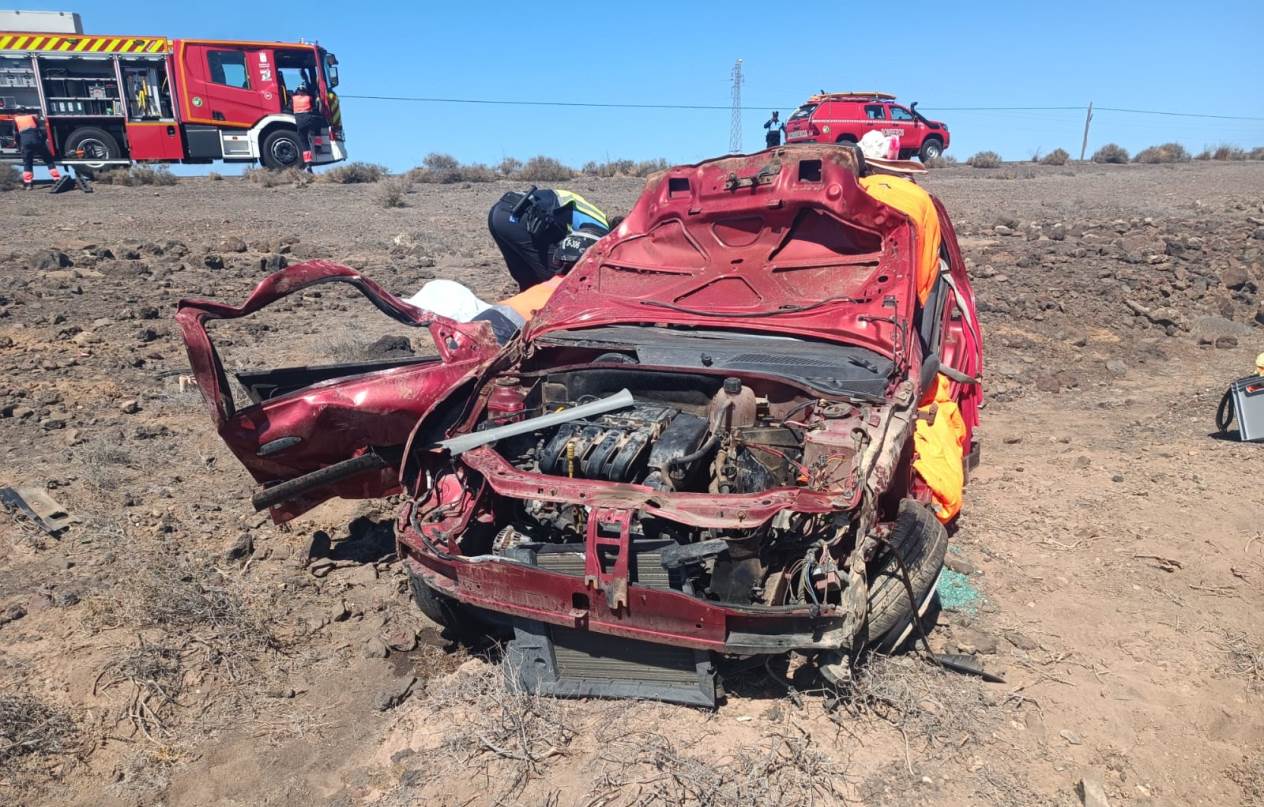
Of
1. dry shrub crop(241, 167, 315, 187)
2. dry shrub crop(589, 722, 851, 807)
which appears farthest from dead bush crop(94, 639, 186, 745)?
dry shrub crop(241, 167, 315, 187)

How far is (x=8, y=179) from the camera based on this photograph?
19297 mm

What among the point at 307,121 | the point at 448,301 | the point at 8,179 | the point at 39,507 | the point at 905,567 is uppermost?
the point at 307,121

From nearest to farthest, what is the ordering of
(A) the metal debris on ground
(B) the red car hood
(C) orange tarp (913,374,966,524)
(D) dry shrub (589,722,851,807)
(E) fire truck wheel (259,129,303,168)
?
(D) dry shrub (589,722,851,807) < (C) orange tarp (913,374,966,524) < (B) the red car hood < (A) the metal debris on ground < (E) fire truck wheel (259,129,303,168)

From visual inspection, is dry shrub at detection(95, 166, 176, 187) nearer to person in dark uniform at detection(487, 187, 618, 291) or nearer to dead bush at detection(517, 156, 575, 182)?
dead bush at detection(517, 156, 575, 182)

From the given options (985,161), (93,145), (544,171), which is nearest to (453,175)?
(544,171)

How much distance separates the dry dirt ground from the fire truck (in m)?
14.8

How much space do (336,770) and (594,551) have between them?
1171mm

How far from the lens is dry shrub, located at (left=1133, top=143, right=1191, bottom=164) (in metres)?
30.6

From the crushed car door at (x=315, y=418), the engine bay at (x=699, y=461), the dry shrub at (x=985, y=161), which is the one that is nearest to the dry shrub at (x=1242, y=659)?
the engine bay at (x=699, y=461)

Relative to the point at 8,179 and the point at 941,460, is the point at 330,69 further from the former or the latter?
the point at 941,460

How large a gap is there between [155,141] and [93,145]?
53.2 inches

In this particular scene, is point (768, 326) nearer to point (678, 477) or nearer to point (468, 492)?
point (678, 477)

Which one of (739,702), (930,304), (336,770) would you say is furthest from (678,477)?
(930,304)

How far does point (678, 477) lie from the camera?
10.7 ft
